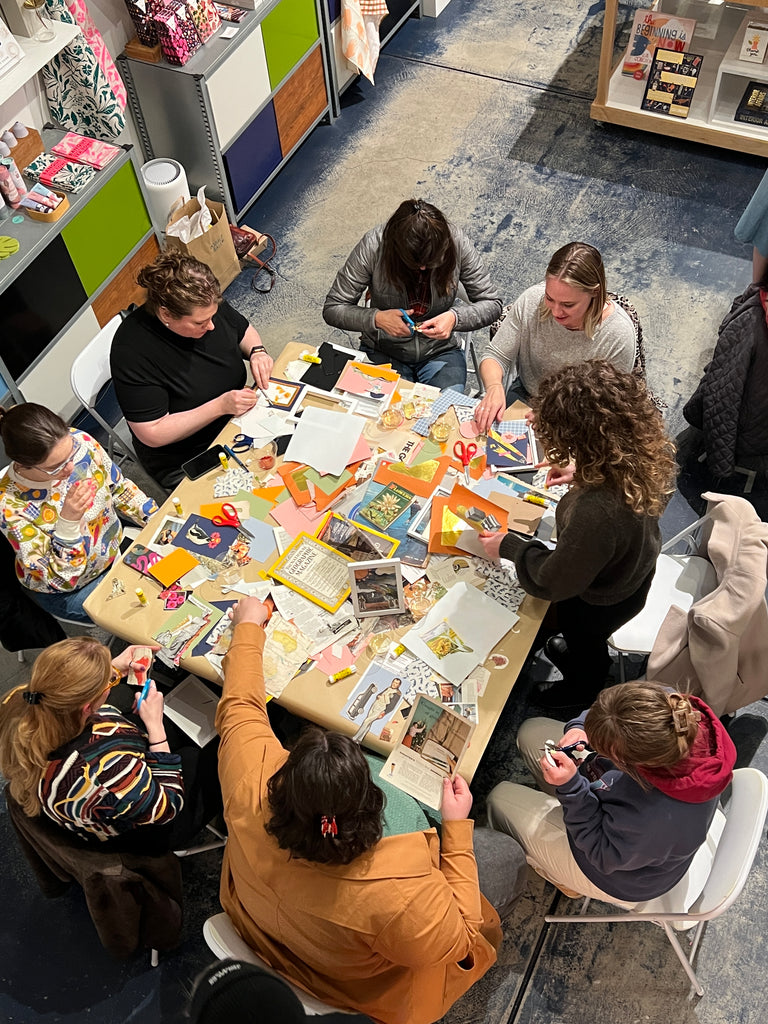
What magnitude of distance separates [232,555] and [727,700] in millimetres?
1715

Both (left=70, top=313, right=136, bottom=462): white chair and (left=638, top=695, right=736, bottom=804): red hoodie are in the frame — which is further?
(left=70, top=313, right=136, bottom=462): white chair

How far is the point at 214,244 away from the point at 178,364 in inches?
64.5

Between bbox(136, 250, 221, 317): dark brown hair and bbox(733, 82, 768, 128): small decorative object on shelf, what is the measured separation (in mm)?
Result: 3730

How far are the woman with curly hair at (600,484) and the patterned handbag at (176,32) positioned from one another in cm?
311

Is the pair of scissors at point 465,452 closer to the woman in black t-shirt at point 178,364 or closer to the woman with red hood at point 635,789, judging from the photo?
the woman in black t-shirt at point 178,364

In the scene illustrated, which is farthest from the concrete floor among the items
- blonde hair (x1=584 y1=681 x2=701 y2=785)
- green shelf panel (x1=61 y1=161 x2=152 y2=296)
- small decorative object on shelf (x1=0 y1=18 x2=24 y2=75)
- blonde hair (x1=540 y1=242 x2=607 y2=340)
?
small decorative object on shelf (x1=0 y1=18 x2=24 y2=75)

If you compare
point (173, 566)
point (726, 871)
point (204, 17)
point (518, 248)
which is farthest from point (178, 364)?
point (726, 871)

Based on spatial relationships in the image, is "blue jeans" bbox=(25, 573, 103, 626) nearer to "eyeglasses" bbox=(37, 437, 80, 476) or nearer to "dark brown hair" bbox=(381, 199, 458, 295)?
"eyeglasses" bbox=(37, 437, 80, 476)

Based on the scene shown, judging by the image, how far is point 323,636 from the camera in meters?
2.87

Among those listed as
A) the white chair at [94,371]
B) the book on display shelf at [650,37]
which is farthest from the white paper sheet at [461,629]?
the book on display shelf at [650,37]

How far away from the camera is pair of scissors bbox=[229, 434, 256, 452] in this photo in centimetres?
335

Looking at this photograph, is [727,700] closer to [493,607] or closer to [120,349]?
[493,607]

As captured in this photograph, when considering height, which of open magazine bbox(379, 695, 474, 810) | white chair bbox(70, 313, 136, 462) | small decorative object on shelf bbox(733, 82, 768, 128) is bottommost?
open magazine bbox(379, 695, 474, 810)

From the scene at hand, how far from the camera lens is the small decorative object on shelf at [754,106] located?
5.23 meters
